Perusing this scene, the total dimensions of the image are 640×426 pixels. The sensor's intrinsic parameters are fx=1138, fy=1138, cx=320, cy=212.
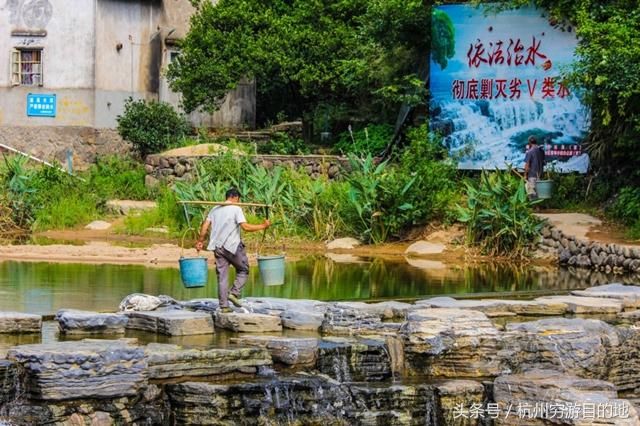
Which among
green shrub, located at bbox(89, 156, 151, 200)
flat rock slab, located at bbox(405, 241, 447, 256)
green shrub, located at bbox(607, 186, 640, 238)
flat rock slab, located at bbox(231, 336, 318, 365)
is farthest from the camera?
green shrub, located at bbox(89, 156, 151, 200)

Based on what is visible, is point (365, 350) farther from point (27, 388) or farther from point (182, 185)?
point (182, 185)

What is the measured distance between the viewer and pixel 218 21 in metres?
29.5

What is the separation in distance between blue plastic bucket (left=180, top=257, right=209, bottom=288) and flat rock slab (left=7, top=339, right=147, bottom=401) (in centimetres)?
272

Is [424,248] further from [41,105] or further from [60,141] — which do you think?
[41,105]

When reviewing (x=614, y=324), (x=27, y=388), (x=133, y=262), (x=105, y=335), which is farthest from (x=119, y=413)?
(x=133, y=262)

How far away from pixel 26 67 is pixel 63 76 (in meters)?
1.27

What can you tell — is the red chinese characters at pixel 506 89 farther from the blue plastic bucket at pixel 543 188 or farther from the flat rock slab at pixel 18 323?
the flat rock slab at pixel 18 323

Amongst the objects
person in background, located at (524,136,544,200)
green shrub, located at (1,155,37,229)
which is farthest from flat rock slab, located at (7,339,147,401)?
green shrub, located at (1,155,37,229)

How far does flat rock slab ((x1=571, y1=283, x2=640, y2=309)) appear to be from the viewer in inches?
573

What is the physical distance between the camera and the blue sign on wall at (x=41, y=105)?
3225 centimetres

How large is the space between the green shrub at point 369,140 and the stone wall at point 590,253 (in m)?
6.34

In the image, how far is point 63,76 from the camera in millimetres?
32094

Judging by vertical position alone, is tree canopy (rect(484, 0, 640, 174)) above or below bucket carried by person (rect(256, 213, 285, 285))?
above

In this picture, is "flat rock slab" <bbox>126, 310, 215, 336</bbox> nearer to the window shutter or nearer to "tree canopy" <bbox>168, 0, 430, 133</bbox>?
"tree canopy" <bbox>168, 0, 430, 133</bbox>
